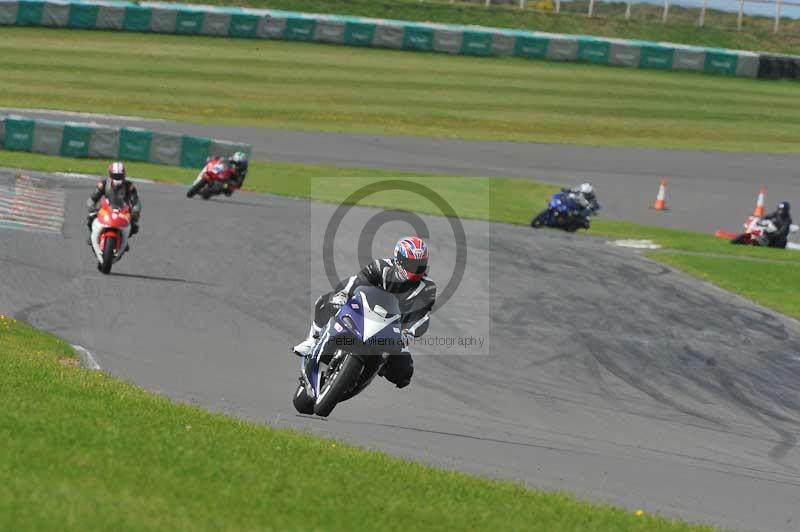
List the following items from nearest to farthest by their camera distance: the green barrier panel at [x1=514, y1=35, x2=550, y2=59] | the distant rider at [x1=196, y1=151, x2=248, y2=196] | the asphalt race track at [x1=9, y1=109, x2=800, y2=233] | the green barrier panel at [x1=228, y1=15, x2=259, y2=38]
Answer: the distant rider at [x1=196, y1=151, x2=248, y2=196]
the asphalt race track at [x1=9, y1=109, x2=800, y2=233]
the green barrier panel at [x1=228, y1=15, x2=259, y2=38]
the green barrier panel at [x1=514, y1=35, x2=550, y2=59]

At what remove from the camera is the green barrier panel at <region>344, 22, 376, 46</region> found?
5512 centimetres

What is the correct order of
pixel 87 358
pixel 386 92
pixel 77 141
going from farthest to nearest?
pixel 386 92 → pixel 77 141 → pixel 87 358

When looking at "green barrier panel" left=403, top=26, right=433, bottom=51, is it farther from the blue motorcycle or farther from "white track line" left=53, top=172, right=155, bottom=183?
the blue motorcycle

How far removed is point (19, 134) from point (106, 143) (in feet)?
7.58

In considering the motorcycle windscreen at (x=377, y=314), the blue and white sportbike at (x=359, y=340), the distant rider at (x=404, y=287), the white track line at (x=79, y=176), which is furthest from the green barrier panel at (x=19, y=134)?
the motorcycle windscreen at (x=377, y=314)

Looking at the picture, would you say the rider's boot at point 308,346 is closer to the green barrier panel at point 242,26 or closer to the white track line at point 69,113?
the white track line at point 69,113

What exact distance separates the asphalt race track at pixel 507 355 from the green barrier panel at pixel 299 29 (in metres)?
30.1

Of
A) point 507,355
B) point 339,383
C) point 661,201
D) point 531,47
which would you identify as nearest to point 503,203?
point 661,201

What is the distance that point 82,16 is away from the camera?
52.4 metres

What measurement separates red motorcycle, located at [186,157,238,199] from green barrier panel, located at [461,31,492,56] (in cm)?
2905

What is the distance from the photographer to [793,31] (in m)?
65.0

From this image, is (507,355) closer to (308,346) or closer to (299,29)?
(308,346)

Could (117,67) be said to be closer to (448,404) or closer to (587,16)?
(587,16)

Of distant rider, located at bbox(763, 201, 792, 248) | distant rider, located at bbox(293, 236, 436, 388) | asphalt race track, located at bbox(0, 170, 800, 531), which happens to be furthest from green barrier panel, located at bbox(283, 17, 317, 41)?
distant rider, located at bbox(293, 236, 436, 388)
